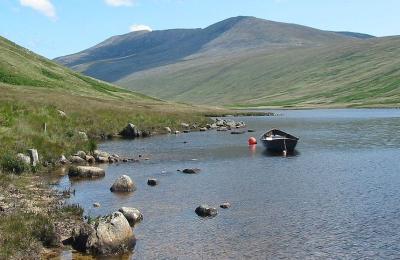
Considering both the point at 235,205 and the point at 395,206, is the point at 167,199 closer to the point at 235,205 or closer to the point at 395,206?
the point at 235,205

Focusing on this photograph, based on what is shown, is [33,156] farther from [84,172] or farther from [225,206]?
[225,206]

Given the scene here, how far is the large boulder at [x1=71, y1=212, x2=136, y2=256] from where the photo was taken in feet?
88.6

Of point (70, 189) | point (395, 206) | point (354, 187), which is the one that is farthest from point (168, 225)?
point (354, 187)

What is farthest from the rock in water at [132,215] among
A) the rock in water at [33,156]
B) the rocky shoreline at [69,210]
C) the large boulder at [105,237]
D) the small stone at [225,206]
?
the rock in water at [33,156]

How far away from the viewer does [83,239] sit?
2744 centimetres

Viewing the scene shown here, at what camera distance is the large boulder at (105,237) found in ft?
88.6

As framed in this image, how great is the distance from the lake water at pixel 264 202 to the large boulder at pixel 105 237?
3.19ft

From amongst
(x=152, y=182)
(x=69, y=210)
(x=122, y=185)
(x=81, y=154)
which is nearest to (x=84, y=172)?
(x=152, y=182)

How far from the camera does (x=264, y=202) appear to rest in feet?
129

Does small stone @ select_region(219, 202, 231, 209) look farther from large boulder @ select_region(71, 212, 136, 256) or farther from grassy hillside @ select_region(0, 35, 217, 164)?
grassy hillside @ select_region(0, 35, 217, 164)

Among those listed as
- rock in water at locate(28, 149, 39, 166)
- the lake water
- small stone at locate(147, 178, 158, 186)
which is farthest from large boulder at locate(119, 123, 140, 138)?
small stone at locate(147, 178, 158, 186)

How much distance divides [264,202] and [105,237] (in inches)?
622

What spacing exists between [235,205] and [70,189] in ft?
46.8

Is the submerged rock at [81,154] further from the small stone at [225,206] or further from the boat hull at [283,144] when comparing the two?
the boat hull at [283,144]
